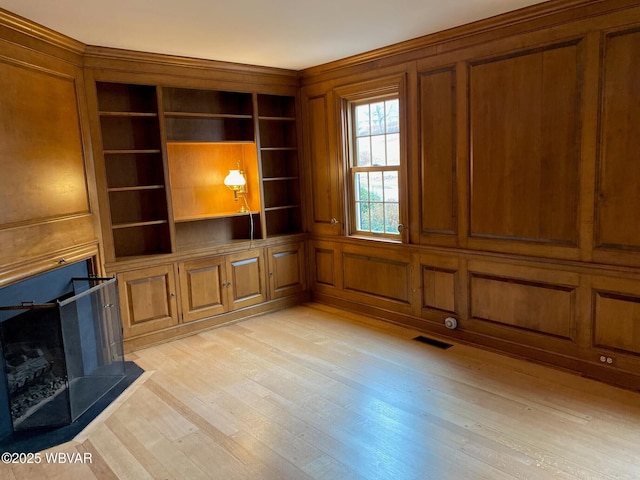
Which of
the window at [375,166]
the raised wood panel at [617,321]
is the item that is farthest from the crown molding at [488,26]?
the raised wood panel at [617,321]

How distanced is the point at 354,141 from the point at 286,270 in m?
1.69

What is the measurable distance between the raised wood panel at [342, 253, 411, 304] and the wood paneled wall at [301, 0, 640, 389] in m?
0.02

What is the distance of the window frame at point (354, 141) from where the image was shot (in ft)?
14.3

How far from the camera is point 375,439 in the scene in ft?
8.84

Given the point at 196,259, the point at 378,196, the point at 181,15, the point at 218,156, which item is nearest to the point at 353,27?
the point at 181,15

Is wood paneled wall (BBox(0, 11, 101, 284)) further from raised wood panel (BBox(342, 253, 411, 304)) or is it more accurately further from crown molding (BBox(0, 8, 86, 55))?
raised wood panel (BBox(342, 253, 411, 304))

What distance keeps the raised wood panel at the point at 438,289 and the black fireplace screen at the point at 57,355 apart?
109 inches

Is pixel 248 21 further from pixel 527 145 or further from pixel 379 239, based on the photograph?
pixel 379 239

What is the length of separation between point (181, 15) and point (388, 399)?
3021 mm

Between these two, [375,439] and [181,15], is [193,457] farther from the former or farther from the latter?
[181,15]

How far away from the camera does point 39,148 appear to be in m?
3.27

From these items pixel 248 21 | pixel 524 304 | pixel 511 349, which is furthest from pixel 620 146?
pixel 248 21

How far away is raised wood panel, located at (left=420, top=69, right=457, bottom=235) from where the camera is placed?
3955 mm

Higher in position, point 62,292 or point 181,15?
point 181,15
